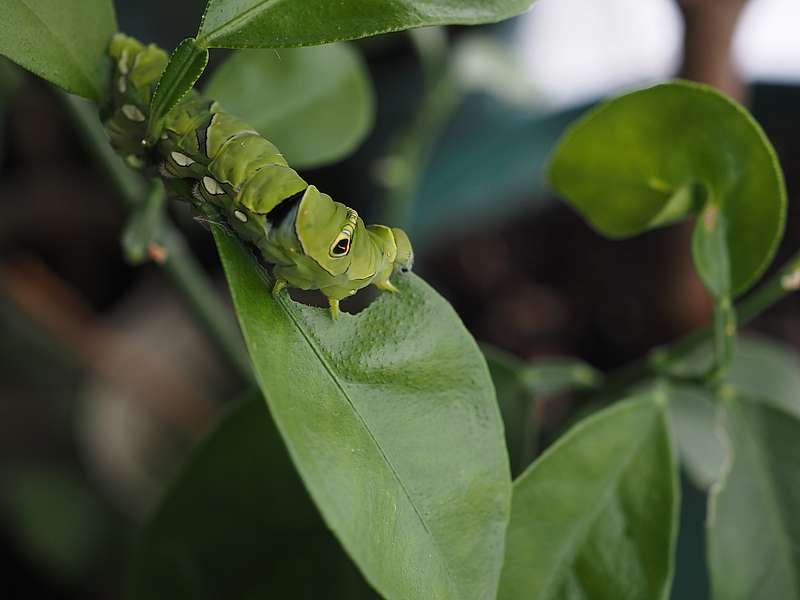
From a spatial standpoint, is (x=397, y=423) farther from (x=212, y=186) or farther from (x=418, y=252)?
(x=418, y=252)

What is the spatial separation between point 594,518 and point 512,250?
0.88 meters

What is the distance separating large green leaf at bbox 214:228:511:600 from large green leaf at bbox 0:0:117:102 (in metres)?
0.14

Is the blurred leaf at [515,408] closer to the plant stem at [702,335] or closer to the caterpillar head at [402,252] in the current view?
the plant stem at [702,335]

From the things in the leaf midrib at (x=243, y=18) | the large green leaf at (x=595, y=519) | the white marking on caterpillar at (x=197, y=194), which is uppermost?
the leaf midrib at (x=243, y=18)

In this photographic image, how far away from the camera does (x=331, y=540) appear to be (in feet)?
2.11

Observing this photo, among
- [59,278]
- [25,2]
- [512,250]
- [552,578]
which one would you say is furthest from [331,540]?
[59,278]

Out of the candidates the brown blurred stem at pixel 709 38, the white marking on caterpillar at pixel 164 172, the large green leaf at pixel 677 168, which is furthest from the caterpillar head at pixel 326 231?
the brown blurred stem at pixel 709 38

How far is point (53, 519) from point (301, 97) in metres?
0.78

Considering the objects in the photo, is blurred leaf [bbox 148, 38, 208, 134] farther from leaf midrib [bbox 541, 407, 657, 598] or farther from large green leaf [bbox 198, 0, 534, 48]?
leaf midrib [bbox 541, 407, 657, 598]

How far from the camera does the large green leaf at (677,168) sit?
522 millimetres

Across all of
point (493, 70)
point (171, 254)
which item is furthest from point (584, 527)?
point (493, 70)

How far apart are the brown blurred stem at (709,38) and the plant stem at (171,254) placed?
564 millimetres

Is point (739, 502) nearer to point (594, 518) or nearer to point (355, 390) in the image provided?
point (594, 518)

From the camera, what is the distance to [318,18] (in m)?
0.43
